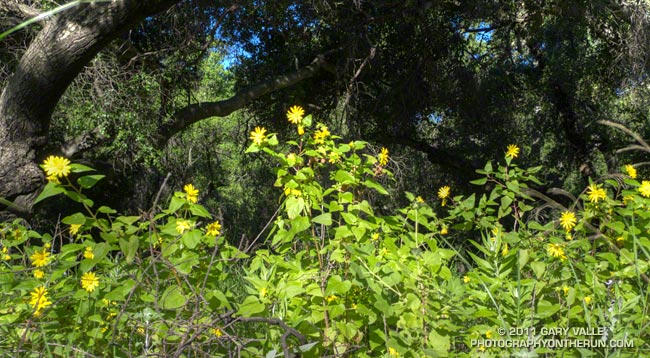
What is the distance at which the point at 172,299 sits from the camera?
73.1 inches

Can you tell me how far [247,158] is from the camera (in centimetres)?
864

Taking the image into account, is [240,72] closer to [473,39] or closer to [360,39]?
[360,39]

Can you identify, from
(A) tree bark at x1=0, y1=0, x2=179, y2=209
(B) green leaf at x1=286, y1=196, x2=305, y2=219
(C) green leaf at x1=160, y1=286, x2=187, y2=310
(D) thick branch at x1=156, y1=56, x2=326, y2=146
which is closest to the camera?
(C) green leaf at x1=160, y1=286, x2=187, y2=310

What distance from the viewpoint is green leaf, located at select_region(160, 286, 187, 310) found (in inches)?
71.8

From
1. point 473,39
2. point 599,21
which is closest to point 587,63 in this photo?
point 599,21

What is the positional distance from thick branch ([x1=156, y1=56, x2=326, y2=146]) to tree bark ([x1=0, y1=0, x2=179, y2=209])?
6.55ft

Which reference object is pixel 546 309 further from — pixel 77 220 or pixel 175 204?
pixel 77 220

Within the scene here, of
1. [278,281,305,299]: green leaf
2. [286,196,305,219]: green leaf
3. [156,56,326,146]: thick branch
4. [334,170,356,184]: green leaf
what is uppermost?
[156,56,326,146]: thick branch

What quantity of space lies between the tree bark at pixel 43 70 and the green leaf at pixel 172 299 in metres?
2.60

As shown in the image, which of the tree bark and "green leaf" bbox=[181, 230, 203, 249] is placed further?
the tree bark

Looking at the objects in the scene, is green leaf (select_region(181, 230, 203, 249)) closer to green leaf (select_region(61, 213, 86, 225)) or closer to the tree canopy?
green leaf (select_region(61, 213, 86, 225))

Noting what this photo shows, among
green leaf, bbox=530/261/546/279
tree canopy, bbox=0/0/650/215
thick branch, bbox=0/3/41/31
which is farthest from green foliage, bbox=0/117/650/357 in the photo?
thick branch, bbox=0/3/41/31

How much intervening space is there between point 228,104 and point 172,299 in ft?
17.4

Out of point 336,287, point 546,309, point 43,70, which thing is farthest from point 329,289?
point 43,70
